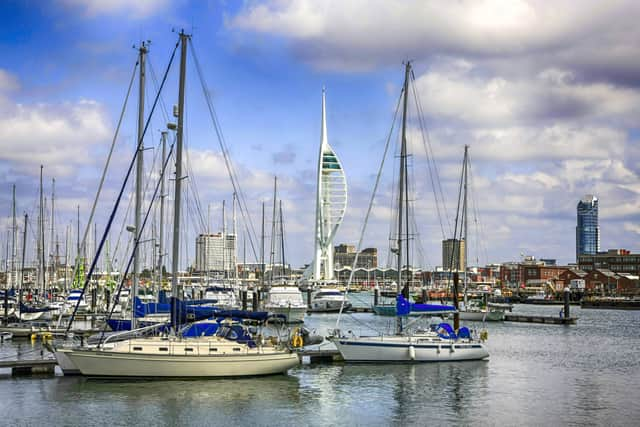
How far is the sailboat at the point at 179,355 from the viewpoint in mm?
31875

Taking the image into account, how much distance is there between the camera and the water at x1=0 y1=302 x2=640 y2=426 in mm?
26766

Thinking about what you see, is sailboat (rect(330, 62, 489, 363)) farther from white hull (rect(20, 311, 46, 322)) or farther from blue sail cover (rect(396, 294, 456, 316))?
white hull (rect(20, 311, 46, 322))

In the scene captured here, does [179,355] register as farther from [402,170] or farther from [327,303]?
[327,303]

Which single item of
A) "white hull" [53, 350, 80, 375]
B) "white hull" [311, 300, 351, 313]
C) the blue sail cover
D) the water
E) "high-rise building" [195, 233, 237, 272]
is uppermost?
"high-rise building" [195, 233, 237, 272]

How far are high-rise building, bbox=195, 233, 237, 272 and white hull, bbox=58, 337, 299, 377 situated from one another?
5629cm

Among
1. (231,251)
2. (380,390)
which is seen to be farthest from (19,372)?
(231,251)

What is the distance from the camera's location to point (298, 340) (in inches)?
1620

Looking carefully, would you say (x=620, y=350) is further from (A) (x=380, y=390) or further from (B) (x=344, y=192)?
(B) (x=344, y=192)

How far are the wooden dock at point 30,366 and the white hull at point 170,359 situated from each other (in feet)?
9.12

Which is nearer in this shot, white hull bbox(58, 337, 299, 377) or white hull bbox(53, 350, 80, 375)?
white hull bbox(58, 337, 299, 377)

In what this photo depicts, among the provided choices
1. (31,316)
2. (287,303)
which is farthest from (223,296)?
(31,316)

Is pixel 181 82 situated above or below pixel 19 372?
above

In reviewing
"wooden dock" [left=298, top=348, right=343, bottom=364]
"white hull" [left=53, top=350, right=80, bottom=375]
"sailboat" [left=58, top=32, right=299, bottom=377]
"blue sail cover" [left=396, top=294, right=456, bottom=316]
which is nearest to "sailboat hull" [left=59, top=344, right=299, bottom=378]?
"sailboat" [left=58, top=32, right=299, bottom=377]

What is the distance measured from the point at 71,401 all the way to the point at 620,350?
1545 inches
